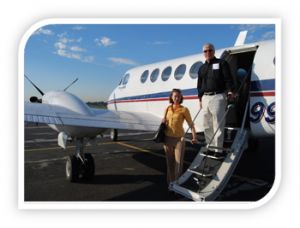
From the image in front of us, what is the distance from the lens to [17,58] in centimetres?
486

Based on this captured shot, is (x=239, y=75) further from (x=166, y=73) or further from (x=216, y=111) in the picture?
(x=216, y=111)

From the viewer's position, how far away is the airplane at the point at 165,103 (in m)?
5.97

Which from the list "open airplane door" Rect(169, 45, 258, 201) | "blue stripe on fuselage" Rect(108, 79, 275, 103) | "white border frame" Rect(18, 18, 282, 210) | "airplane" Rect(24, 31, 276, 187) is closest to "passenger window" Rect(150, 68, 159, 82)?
"airplane" Rect(24, 31, 276, 187)

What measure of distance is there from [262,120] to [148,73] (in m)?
3.88

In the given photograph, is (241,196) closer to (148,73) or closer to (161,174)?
(161,174)

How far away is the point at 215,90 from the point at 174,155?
133 cm

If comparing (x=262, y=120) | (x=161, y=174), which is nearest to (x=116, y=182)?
(x=161, y=174)

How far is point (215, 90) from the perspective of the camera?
213 inches

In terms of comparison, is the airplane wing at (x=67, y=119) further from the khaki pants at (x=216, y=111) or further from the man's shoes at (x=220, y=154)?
the man's shoes at (x=220, y=154)

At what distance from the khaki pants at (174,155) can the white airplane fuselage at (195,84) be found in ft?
5.33

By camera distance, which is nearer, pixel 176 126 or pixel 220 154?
pixel 176 126

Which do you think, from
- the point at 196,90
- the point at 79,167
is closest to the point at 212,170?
the point at 196,90

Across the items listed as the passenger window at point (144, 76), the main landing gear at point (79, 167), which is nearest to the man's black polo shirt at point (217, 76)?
the main landing gear at point (79, 167)
